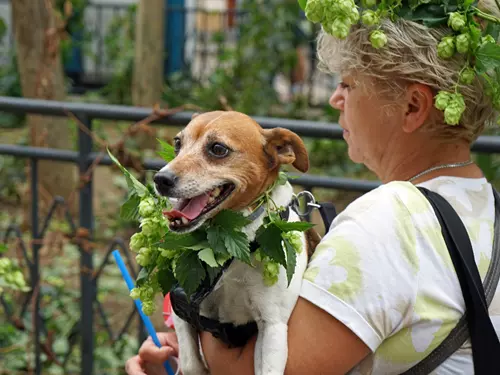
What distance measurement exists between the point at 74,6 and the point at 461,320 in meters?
10.8

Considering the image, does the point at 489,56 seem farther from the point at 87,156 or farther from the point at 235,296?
the point at 87,156

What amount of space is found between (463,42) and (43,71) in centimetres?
440

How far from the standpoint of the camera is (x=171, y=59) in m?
12.6

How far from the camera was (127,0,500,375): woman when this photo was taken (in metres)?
1.66

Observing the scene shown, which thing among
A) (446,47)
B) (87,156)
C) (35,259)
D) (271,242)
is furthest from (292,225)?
(35,259)

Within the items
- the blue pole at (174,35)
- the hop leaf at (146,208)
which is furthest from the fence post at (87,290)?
the blue pole at (174,35)

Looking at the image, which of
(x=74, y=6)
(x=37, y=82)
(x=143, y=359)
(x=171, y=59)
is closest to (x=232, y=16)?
(x=171, y=59)

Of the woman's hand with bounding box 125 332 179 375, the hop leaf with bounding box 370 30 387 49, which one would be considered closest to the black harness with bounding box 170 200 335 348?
the woman's hand with bounding box 125 332 179 375

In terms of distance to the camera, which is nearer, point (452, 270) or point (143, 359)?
point (452, 270)

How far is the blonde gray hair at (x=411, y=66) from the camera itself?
1.80 meters

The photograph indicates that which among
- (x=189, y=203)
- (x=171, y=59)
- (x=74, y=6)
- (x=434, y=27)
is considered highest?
(x=434, y=27)

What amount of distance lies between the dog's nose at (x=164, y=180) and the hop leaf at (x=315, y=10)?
46 centimetres

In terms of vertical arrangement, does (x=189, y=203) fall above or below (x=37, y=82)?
above

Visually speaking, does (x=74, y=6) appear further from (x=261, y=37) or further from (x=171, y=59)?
(x=261, y=37)
